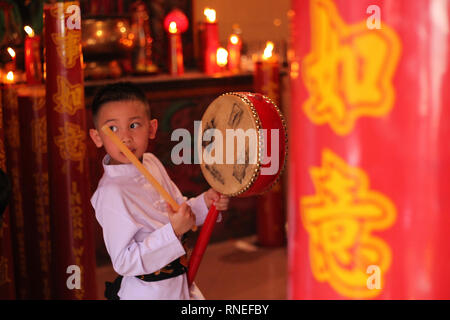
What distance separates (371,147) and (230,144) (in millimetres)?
534

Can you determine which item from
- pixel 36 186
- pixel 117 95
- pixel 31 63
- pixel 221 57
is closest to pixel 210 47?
pixel 221 57

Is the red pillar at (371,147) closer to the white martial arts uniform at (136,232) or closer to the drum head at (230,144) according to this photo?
the drum head at (230,144)

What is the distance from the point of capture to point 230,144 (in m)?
1.06

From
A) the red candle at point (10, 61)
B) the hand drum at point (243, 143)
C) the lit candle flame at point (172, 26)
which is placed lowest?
the hand drum at point (243, 143)

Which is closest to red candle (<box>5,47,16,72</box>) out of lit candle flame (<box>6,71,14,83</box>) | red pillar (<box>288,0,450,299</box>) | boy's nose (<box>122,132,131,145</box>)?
lit candle flame (<box>6,71,14,83</box>)

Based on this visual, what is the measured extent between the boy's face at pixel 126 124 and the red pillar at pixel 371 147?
2.17 feet

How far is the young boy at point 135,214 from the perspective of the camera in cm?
118

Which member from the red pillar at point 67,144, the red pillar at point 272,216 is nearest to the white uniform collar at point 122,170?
the red pillar at point 67,144

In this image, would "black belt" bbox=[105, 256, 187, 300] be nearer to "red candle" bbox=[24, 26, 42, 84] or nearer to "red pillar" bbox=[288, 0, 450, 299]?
"red pillar" bbox=[288, 0, 450, 299]

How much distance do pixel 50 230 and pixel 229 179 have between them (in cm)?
78

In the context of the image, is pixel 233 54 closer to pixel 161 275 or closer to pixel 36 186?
pixel 36 186

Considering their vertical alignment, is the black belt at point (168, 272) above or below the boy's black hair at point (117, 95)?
below
